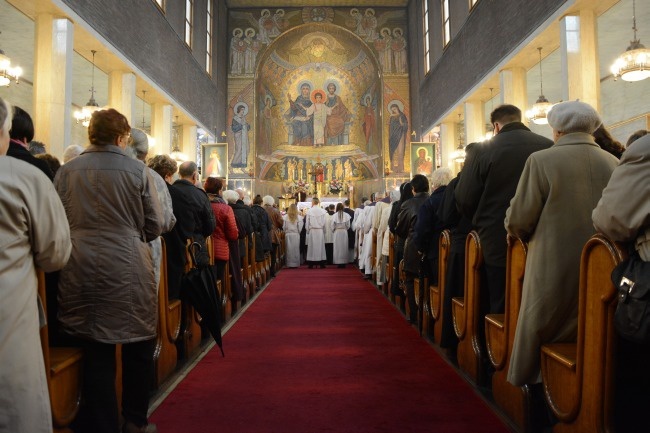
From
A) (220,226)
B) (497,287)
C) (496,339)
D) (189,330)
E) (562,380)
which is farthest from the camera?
(220,226)

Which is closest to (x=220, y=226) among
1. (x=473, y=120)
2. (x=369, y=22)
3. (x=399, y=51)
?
(x=473, y=120)

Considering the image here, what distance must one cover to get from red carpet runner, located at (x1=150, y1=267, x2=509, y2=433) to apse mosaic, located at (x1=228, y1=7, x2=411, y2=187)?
17175 mm

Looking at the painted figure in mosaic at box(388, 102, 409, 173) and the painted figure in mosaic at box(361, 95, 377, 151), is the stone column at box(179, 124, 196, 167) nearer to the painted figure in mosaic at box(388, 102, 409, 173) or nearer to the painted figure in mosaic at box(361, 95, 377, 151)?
the painted figure in mosaic at box(388, 102, 409, 173)

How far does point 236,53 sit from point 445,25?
9519mm

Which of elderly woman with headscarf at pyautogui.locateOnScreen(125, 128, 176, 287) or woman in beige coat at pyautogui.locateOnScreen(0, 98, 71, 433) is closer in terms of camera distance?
woman in beige coat at pyautogui.locateOnScreen(0, 98, 71, 433)

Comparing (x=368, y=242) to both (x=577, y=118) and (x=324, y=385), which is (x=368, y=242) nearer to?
(x=324, y=385)

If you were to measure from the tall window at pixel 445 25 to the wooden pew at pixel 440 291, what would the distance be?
13.5 meters

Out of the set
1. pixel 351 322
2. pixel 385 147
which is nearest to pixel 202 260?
pixel 351 322

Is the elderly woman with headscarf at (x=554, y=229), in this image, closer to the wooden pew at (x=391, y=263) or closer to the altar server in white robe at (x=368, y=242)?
the wooden pew at (x=391, y=263)

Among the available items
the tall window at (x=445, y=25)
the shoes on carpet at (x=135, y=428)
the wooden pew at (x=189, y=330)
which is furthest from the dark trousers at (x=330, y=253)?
the shoes on carpet at (x=135, y=428)

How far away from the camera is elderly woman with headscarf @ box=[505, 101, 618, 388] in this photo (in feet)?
8.55

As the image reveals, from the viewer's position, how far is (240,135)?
23.0 meters

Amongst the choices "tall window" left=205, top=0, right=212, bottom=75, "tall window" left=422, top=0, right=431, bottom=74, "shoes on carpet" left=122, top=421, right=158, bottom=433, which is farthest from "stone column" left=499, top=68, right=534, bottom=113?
"tall window" left=205, top=0, right=212, bottom=75

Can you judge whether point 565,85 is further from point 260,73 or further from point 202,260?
point 260,73
